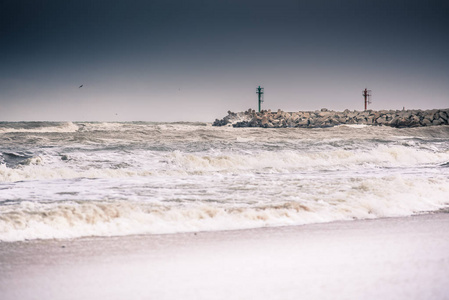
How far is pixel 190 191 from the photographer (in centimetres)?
734

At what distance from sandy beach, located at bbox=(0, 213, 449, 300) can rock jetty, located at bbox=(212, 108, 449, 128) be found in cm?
3304

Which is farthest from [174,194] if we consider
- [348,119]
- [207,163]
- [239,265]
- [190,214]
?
[348,119]

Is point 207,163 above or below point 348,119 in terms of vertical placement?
below

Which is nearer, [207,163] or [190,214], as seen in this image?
[190,214]

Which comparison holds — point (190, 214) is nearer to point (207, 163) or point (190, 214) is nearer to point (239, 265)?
point (239, 265)

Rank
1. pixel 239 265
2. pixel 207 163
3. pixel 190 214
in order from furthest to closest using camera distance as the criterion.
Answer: pixel 207 163 → pixel 190 214 → pixel 239 265

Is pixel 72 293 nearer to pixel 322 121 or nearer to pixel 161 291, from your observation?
pixel 161 291

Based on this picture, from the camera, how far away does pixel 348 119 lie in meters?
38.3

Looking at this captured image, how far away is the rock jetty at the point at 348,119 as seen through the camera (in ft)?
116

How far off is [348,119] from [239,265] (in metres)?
36.9

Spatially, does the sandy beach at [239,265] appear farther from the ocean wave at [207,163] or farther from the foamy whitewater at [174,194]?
the ocean wave at [207,163]

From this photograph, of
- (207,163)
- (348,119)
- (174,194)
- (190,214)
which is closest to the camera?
(190,214)

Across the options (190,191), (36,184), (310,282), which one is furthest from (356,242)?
(36,184)

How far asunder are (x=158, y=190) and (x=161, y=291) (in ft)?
15.8
